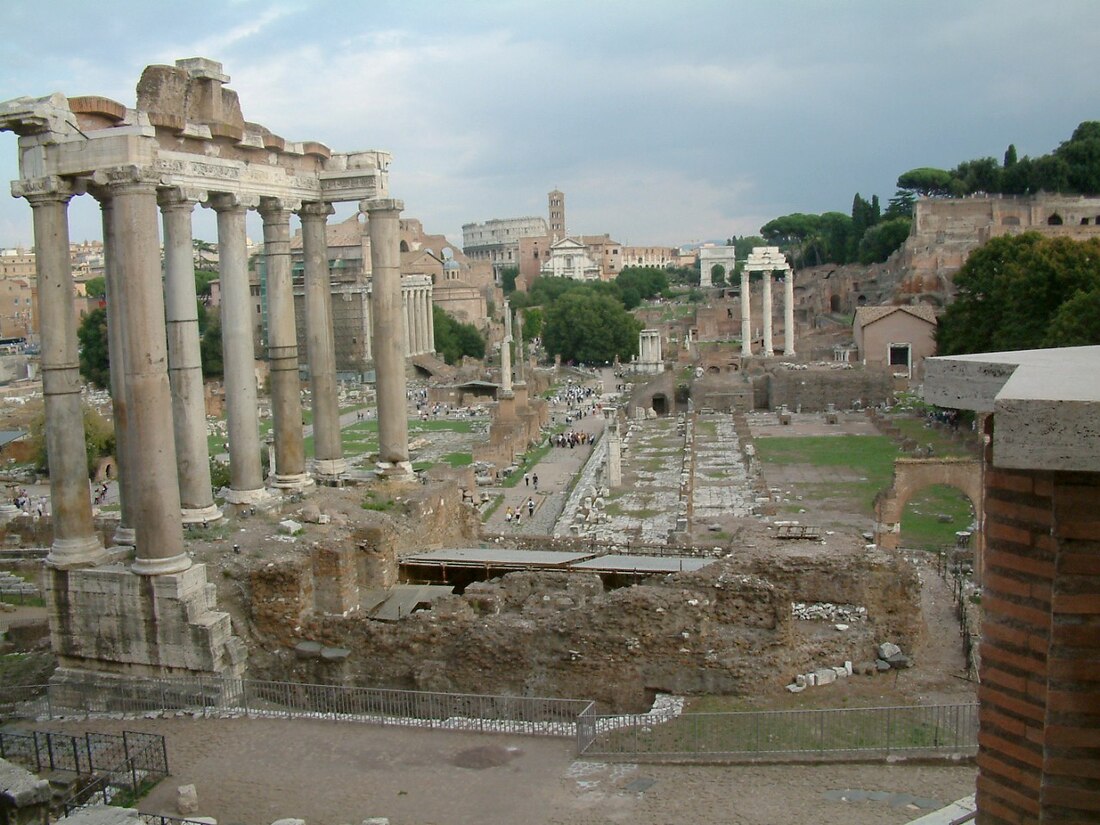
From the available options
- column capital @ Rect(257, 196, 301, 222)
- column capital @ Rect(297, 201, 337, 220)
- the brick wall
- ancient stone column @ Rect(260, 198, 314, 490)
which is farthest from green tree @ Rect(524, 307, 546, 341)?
the brick wall

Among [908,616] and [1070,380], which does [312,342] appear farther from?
[1070,380]

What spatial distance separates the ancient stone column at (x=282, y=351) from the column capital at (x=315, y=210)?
0.96 feet

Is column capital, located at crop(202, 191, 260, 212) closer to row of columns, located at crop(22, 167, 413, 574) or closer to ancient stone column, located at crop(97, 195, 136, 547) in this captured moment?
row of columns, located at crop(22, 167, 413, 574)

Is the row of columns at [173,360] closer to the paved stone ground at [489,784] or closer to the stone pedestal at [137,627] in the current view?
the stone pedestal at [137,627]

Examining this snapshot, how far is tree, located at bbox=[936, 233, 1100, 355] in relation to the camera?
39.8 m

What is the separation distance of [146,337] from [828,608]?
964 centimetres

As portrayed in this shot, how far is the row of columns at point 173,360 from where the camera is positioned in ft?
44.6

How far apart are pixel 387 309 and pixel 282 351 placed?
6.35 ft

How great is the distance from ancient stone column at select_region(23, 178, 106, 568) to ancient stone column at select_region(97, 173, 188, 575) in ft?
3.59

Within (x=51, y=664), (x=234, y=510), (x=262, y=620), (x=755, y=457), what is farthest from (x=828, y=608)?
(x=755, y=457)

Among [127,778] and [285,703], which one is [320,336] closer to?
[285,703]

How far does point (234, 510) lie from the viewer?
17484 mm

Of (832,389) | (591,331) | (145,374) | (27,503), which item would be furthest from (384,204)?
(591,331)

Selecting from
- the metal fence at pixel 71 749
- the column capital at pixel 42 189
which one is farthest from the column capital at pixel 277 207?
the metal fence at pixel 71 749
